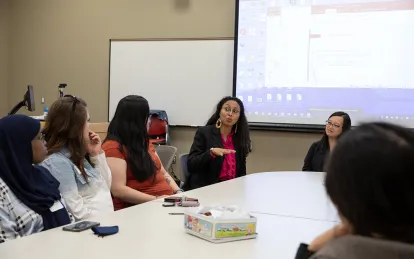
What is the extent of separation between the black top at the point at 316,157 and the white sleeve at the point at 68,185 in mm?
2247

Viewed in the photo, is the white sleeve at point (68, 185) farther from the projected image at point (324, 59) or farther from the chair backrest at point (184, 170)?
the projected image at point (324, 59)

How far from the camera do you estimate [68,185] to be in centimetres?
201

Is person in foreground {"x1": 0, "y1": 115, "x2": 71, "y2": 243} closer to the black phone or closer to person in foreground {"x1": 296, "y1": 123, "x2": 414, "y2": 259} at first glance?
the black phone

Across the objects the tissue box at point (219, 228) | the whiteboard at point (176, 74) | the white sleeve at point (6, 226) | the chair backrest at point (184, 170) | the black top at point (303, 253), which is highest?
the whiteboard at point (176, 74)

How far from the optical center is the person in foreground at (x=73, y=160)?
2.02 metres

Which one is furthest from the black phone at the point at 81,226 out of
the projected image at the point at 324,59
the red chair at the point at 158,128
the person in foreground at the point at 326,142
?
the red chair at the point at 158,128

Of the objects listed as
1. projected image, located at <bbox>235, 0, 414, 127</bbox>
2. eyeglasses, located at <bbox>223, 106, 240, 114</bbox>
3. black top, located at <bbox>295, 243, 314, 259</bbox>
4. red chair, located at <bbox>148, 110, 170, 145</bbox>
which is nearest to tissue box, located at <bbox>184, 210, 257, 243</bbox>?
black top, located at <bbox>295, 243, 314, 259</bbox>

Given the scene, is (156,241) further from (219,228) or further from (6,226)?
(6,226)

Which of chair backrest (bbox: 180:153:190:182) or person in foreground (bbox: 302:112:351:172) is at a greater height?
person in foreground (bbox: 302:112:351:172)

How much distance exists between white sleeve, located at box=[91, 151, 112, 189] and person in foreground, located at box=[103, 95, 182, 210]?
10 centimetres

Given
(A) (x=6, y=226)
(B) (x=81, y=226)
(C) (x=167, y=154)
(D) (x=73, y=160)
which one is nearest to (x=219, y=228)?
(B) (x=81, y=226)

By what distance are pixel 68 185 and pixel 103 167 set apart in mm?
346

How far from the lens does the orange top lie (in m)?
2.53

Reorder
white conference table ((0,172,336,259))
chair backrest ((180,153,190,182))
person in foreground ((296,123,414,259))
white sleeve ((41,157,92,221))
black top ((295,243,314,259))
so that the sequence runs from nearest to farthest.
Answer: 1. person in foreground ((296,123,414,259))
2. black top ((295,243,314,259))
3. white conference table ((0,172,336,259))
4. white sleeve ((41,157,92,221))
5. chair backrest ((180,153,190,182))
